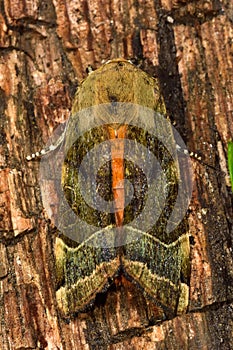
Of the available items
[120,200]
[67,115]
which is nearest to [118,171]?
[120,200]

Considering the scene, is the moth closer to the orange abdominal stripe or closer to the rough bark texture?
the orange abdominal stripe

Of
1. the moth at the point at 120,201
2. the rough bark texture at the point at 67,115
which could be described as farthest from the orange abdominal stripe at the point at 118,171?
the rough bark texture at the point at 67,115

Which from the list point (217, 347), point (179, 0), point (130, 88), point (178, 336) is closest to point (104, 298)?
point (178, 336)

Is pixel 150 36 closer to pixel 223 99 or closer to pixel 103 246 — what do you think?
pixel 223 99

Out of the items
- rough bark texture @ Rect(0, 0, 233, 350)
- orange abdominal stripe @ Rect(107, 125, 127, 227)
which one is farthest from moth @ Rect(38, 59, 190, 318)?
rough bark texture @ Rect(0, 0, 233, 350)

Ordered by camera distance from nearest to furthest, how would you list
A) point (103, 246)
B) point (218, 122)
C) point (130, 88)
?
point (103, 246) < point (130, 88) < point (218, 122)

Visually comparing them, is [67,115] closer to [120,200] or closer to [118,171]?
[118,171]
